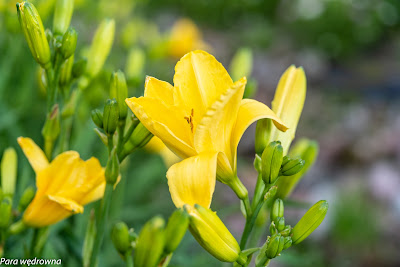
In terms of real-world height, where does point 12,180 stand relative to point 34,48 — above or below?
below

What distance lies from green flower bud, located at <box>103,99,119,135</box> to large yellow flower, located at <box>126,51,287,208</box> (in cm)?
6

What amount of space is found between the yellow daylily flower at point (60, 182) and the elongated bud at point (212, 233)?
0.83 feet

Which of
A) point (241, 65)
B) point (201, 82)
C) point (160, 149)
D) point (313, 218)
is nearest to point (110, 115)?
point (201, 82)

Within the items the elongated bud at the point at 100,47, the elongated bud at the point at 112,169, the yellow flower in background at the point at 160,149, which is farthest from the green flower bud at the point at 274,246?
the yellow flower in background at the point at 160,149

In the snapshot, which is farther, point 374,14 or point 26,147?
point 374,14

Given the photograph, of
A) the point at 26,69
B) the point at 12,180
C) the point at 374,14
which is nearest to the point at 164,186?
the point at 26,69

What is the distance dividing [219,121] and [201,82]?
90mm

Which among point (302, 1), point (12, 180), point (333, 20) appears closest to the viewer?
point (12, 180)

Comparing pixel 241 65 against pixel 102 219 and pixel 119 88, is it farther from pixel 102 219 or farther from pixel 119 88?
pixel 102 219

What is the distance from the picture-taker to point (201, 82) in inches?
27.0

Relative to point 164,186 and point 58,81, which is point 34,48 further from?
point 164,186

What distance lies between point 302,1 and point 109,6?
627cm

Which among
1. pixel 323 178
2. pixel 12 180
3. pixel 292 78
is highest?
pixel 292 78

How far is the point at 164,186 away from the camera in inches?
102
